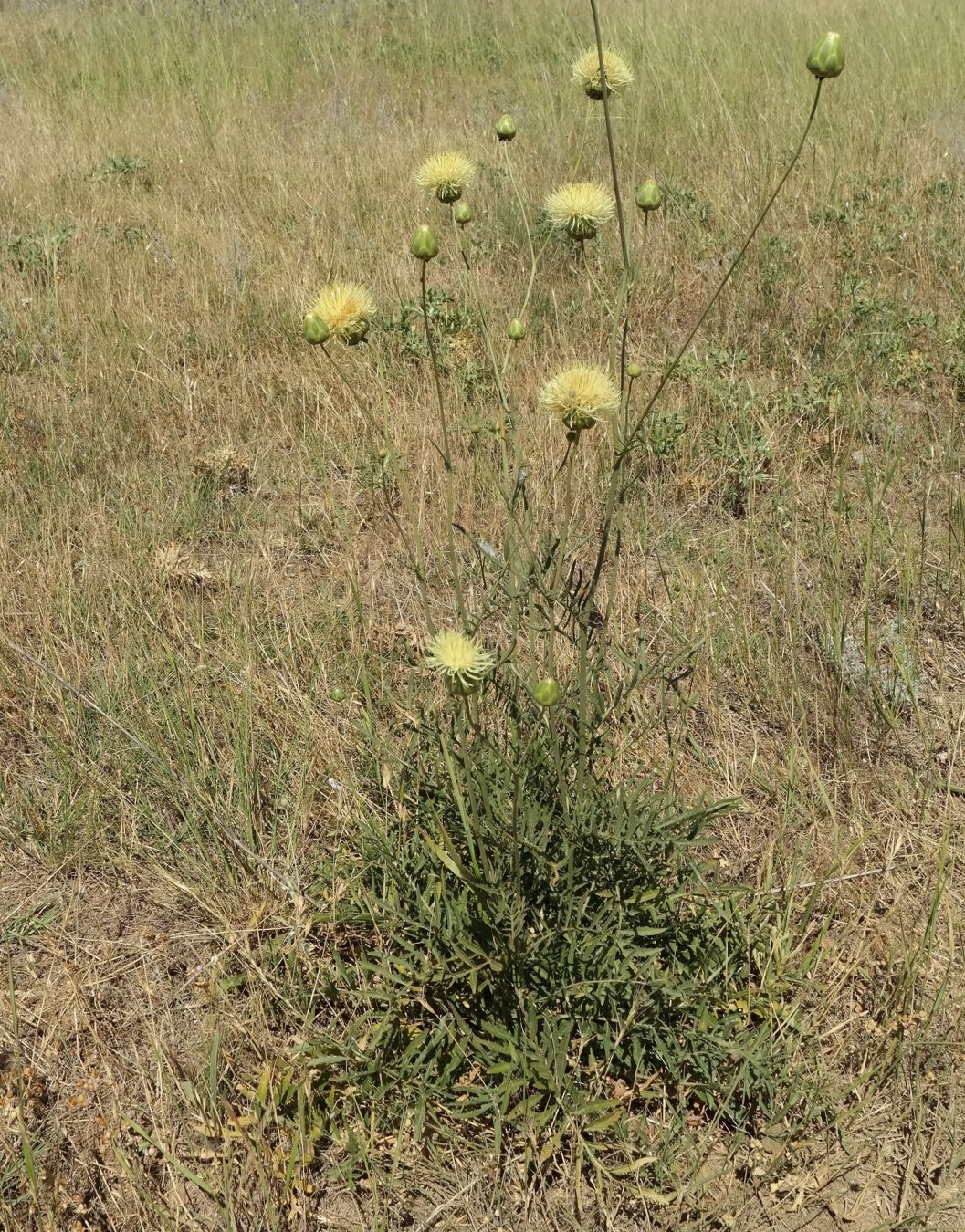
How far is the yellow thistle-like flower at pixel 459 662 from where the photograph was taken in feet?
4.29

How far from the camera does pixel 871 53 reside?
21.2 ft

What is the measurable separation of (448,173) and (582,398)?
1.68ft

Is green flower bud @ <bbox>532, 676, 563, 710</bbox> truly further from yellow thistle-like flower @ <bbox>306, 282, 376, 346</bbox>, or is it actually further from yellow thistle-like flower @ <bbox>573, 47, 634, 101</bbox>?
yellow thistle-like flower @ <bbox>573, 47, 634, 101</bbox>

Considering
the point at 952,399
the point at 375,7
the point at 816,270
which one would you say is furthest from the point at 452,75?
the point at 952,399

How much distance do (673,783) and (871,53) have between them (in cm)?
635

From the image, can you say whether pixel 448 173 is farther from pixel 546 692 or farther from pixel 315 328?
pixel 546 692

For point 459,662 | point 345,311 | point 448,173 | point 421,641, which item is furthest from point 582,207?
point 421,641

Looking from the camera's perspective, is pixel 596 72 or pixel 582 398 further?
pixel 596 72

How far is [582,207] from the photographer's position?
1.54 metres

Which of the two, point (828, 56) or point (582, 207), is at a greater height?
point (828, 56)

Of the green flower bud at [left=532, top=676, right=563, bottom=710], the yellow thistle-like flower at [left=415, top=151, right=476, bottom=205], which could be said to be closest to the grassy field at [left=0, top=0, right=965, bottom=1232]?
the green flower bud at [left=532, top=676, right=563, bottom=710]

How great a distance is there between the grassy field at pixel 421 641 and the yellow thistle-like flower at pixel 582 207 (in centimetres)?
34

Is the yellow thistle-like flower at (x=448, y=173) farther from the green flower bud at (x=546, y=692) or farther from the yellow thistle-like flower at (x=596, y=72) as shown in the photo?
the green flower bud at (x=546, y=692)

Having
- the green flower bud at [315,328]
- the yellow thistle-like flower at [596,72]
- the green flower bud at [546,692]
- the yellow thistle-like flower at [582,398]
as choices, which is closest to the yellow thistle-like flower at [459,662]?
the green flower bud at [546,692]
